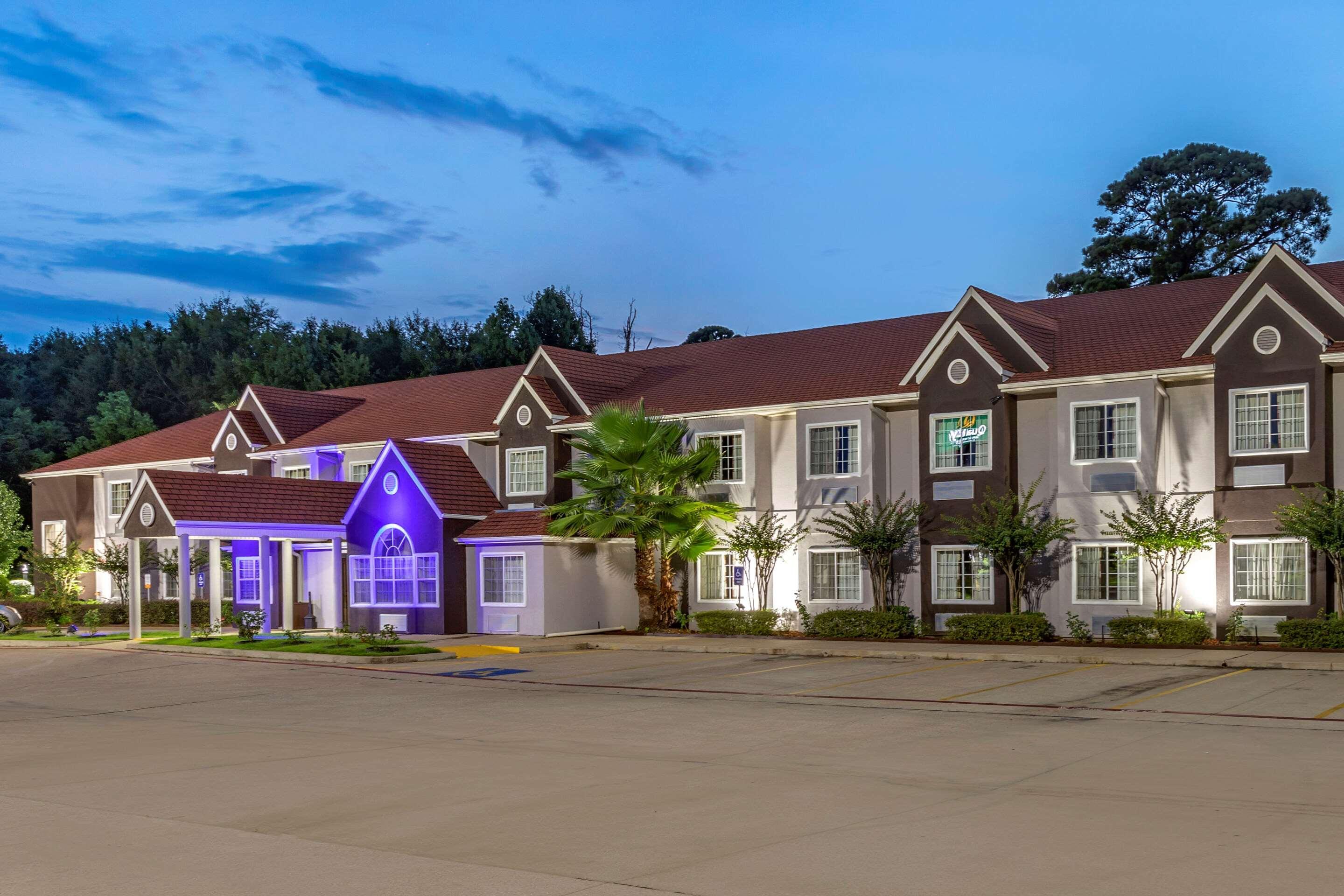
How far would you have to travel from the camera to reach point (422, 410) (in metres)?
47.0

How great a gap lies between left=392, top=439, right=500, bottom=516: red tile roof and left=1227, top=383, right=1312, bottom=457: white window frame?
20.8 m

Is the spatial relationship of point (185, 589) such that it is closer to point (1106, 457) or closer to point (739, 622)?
point (739, 622)

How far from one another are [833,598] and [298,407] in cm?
2405

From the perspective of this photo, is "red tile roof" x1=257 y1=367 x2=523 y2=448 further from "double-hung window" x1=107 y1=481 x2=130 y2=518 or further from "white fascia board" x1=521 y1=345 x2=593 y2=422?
"double-hung window" x1=107 y1=481 x2=130 y2=518

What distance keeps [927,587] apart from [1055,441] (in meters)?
4.89

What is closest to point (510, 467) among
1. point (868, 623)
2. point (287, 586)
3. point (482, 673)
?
point (287, 586)

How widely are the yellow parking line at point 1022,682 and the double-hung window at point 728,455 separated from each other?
44.5ft

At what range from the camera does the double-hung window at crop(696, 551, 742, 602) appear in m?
37.1

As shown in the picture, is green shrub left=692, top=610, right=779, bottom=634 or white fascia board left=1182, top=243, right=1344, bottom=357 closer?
white fascia board left=1182, top=243, right=1344, bottom=357

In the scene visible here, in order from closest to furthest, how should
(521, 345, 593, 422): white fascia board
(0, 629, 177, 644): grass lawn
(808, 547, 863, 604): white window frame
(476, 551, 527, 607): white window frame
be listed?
(808, 547, 863, 604): white window frame, (476, 551, 527, 607): white window frame, (0, 629, 177, 644): grass lawn, (521, 345, 593, 422): white fascia board

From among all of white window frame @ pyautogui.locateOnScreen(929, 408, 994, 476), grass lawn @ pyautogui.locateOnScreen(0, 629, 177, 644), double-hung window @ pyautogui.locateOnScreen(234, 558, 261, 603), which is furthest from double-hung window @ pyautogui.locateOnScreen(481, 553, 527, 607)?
white window frame @ pyautogui.locateOnScreen(929, 408, 994, 476)

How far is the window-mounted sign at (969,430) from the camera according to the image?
32.9 m

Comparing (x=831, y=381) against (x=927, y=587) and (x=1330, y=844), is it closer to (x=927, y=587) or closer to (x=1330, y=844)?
(x=927, y=587)

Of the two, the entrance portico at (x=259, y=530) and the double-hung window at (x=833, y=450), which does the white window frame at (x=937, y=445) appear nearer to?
the double-hung window at (x=833, y=450)
